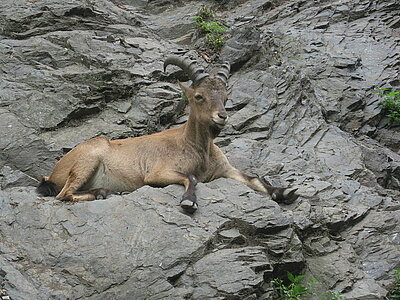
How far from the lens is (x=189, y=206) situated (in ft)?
23.7

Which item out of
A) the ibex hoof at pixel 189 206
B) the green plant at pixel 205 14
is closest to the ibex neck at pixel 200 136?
the ibex hoof at pixel 189 206

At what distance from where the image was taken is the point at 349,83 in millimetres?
12961

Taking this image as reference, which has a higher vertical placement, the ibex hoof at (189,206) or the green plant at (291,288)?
the ibex hoof at (189,206)

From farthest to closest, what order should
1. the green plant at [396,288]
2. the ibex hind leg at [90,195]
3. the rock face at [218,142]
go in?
the ibex hind leg at [90,195] → the green plant at [396,288] → the rock face at [218,142]

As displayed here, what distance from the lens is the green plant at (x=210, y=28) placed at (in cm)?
1391

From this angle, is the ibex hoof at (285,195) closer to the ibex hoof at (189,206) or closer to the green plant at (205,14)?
the ibex hoof at (189,206)

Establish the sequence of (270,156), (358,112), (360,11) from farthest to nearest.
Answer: (360,11), (358,112), (270,156)

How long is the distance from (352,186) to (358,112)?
322 centimetres

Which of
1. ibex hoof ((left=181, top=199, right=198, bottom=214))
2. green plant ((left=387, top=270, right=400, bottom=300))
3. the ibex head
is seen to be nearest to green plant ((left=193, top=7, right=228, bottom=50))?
the ibex head

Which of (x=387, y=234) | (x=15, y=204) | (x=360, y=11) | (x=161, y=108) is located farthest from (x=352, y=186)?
(x=360, y=11)

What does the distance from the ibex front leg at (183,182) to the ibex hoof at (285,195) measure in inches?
51.9

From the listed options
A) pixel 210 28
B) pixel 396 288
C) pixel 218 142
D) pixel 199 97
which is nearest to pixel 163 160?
pixel 199 97

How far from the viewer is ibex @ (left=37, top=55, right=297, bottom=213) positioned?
28.4 ft

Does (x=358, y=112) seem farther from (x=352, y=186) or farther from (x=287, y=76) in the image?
(x=352, y=186)
